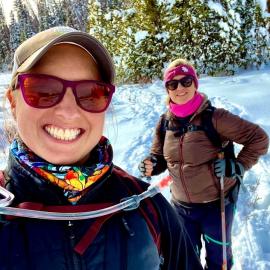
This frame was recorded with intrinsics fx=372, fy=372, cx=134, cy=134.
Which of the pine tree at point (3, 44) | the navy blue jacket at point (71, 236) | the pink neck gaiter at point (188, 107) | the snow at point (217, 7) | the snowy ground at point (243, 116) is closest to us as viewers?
the navy blue jacket at point (71, 236)

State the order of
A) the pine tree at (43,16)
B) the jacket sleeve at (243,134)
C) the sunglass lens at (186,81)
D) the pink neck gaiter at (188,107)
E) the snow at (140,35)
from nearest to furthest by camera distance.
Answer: the jacket sleeve at (243,134) < the pink neck gaiter at (188,107) < the sunglass lens at (186,81) < the snow at (140,35) < the pine tree at (43,16)

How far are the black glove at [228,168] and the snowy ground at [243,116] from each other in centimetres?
86

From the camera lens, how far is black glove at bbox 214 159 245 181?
286 centimetres

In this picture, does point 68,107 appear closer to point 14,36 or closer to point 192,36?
point 192,36

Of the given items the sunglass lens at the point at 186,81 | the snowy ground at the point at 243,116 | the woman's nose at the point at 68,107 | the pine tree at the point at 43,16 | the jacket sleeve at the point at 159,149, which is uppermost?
the pine tree at the point at 43,16

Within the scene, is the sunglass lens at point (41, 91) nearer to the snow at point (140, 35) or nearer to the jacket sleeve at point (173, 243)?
the jacket sleeve at point (173, 243)

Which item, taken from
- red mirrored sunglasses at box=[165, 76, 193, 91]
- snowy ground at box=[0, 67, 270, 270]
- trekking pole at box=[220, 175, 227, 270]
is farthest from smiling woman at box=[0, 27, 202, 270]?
red mirrored sunglasses at box=[165, 76, 193, 91]

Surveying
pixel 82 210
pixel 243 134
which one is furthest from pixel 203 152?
pixel 82 210

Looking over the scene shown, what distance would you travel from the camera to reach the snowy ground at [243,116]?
3.66 meters

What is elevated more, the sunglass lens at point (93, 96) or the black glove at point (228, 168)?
the sunglass lens at point (93, 96)

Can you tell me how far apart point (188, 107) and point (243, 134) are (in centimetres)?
48

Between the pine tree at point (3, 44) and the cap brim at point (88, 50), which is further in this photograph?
the pine tree at point (3, 44)

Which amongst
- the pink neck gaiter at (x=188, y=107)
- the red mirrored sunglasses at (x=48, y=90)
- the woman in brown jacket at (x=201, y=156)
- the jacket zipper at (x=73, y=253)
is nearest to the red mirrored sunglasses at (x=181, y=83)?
the woman in brown jacket at (x=201, y=156)

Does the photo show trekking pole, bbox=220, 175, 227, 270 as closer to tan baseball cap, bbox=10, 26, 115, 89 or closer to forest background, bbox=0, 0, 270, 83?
tan baseball cap, bbox=10, 26, 115, 89
